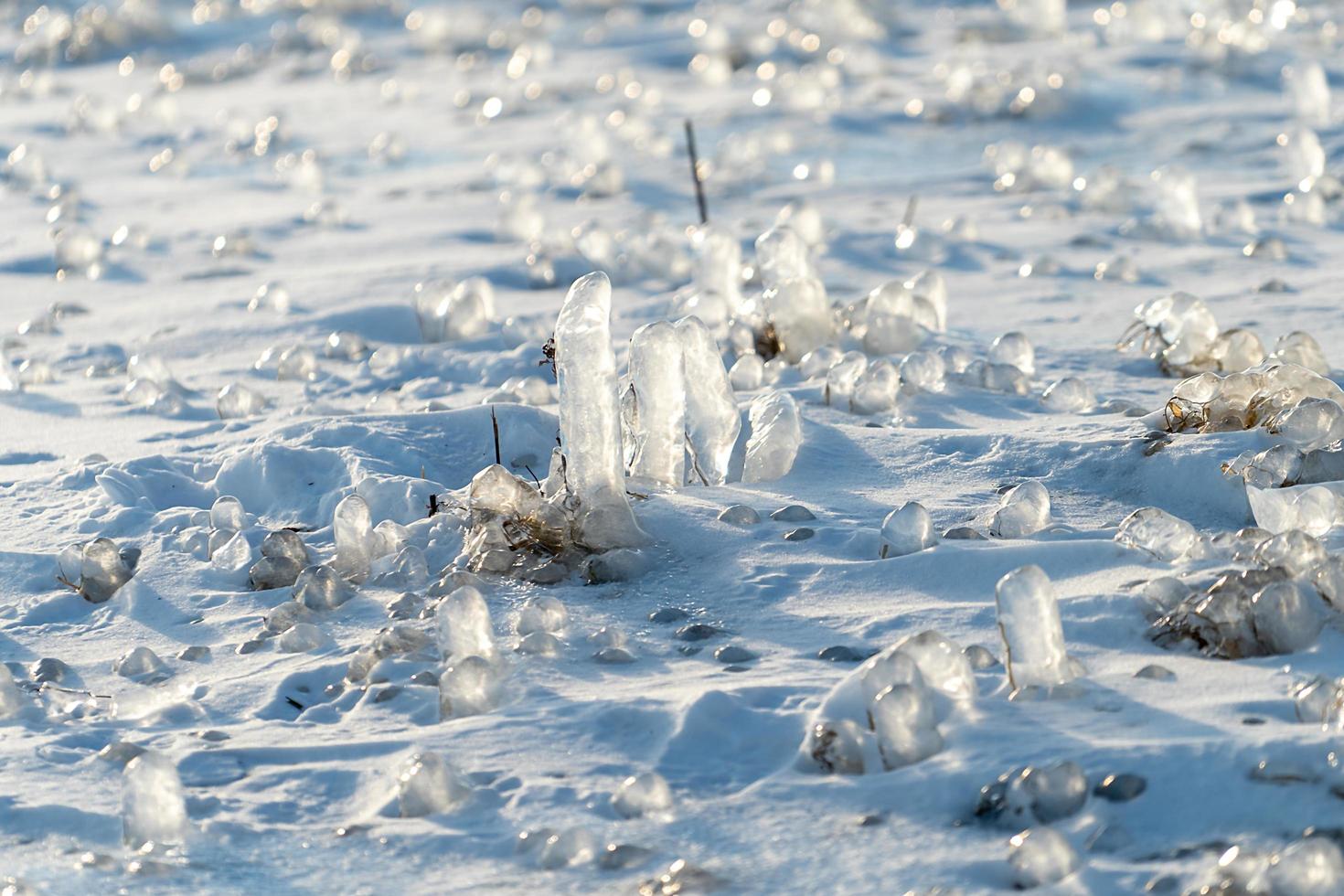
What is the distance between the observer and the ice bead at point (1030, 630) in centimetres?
211

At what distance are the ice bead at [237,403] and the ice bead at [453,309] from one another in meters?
0.64

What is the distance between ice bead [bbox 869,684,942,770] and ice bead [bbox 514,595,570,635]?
0.66m

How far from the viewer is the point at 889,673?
2031 mm

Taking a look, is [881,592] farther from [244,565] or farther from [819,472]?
[244,565]

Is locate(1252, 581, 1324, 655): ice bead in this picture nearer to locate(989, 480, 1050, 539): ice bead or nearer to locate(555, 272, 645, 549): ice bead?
locate(989, 480, 1050, 539): ice bead

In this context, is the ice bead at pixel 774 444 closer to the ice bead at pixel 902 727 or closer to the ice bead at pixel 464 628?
the ice bead at pixel 464 628

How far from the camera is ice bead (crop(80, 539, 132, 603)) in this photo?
281cm

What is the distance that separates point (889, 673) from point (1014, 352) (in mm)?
1812

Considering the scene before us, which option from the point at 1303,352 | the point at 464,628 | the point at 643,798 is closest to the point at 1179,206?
the point at 1303,352

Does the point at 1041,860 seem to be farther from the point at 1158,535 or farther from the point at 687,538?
the point at 687,538

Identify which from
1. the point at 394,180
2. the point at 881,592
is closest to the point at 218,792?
the point at 881,592

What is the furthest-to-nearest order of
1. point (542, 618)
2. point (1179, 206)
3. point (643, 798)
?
1. point (1179, 206)
2. point (542, 618)
3. point (643, 798)

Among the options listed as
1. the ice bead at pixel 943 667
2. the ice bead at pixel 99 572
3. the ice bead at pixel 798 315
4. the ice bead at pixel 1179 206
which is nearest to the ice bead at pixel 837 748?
the ice bead at pixel 943 667

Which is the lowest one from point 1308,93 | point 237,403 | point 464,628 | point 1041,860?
point 1041,860
